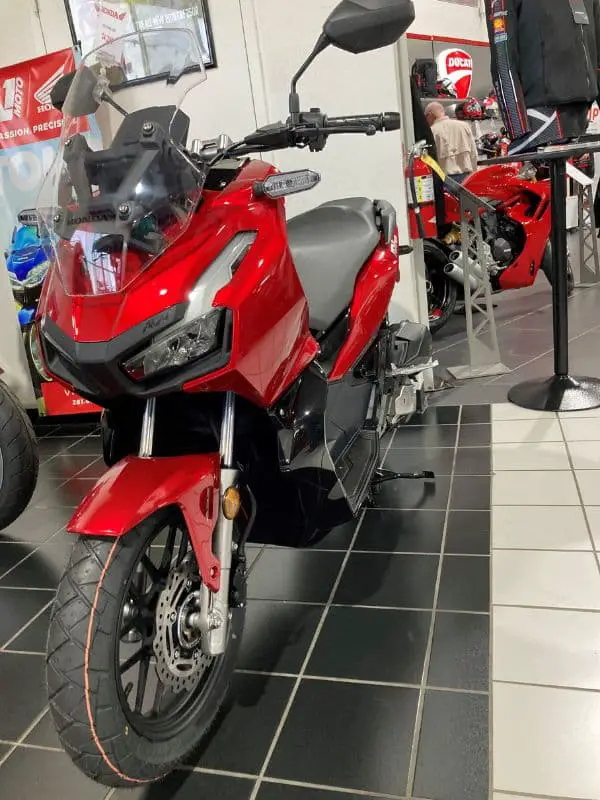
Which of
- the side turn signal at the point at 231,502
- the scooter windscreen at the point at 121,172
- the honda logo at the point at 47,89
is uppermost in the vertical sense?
the honda logo at the point at 47,89

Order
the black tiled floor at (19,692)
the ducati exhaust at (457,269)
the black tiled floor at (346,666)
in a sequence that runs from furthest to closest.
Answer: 1. the ducati exhaust at (457,269)
2. the black tiled floor at (19,692)
3. the black tiled floor at (346,666)

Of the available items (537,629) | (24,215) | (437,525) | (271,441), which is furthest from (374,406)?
(24,215)

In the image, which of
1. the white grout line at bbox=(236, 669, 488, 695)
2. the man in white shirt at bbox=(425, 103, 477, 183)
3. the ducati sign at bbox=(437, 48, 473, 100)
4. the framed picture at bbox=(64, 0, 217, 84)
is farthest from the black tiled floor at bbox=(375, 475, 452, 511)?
the ducati sign at bbox=(437, 48, 473, 100)

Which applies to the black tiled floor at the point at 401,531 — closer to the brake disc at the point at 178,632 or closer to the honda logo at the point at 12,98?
the brake disc at the point at 178,632

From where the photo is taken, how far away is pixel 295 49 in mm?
3225

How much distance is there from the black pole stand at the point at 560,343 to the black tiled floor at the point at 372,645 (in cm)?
174

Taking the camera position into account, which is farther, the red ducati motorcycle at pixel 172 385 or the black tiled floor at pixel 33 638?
the black tiled floor at pixel 33 638

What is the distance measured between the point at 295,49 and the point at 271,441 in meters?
2.39

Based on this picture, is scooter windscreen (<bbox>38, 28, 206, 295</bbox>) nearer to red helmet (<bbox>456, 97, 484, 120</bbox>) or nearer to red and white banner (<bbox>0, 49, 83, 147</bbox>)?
red and white banner (<bbox>0, 49, 83, 147</bbox>)

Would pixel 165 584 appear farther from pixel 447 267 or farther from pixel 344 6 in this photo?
pixel 447 267

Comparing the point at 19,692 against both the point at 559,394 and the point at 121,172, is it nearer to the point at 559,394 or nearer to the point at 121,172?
the point at 121,172

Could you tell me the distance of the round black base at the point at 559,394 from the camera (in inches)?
127

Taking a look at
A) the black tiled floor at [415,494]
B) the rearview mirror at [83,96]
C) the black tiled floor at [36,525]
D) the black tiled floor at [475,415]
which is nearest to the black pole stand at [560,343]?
the black tiled floor at [475,415]

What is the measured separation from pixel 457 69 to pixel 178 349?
8.25m
